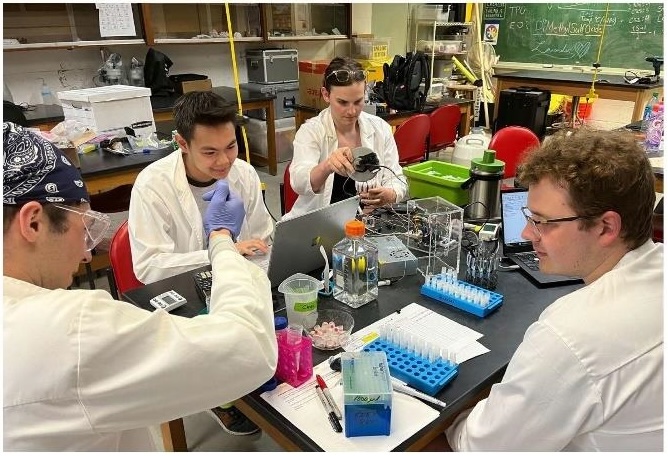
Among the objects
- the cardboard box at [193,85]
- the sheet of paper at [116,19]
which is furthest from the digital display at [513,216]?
the sheet of paper at [116,19]

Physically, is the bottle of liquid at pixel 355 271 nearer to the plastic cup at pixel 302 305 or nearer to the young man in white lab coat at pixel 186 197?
the plastic cup at pixel 302 305

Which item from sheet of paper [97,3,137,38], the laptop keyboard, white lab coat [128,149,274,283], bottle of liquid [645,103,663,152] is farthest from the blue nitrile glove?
sheet of paper [97,3,137,38]

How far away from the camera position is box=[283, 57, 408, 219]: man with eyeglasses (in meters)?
2.20

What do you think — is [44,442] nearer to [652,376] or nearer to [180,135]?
[652,376]

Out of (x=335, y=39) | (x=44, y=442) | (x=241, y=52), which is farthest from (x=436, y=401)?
(x=335, y=39)

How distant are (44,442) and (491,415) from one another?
787 millimetres

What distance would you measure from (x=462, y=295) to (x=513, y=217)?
491mm

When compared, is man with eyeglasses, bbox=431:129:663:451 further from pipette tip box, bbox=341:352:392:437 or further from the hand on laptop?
the hand on laptop

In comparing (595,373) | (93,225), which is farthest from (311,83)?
(595,373)

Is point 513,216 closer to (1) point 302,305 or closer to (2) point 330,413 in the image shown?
(1) point 302,305

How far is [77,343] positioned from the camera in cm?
72

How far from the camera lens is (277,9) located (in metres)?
5.12

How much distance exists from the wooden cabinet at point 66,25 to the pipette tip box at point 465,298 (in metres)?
3.79

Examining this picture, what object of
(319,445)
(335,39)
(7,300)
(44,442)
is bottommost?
(319,445)
